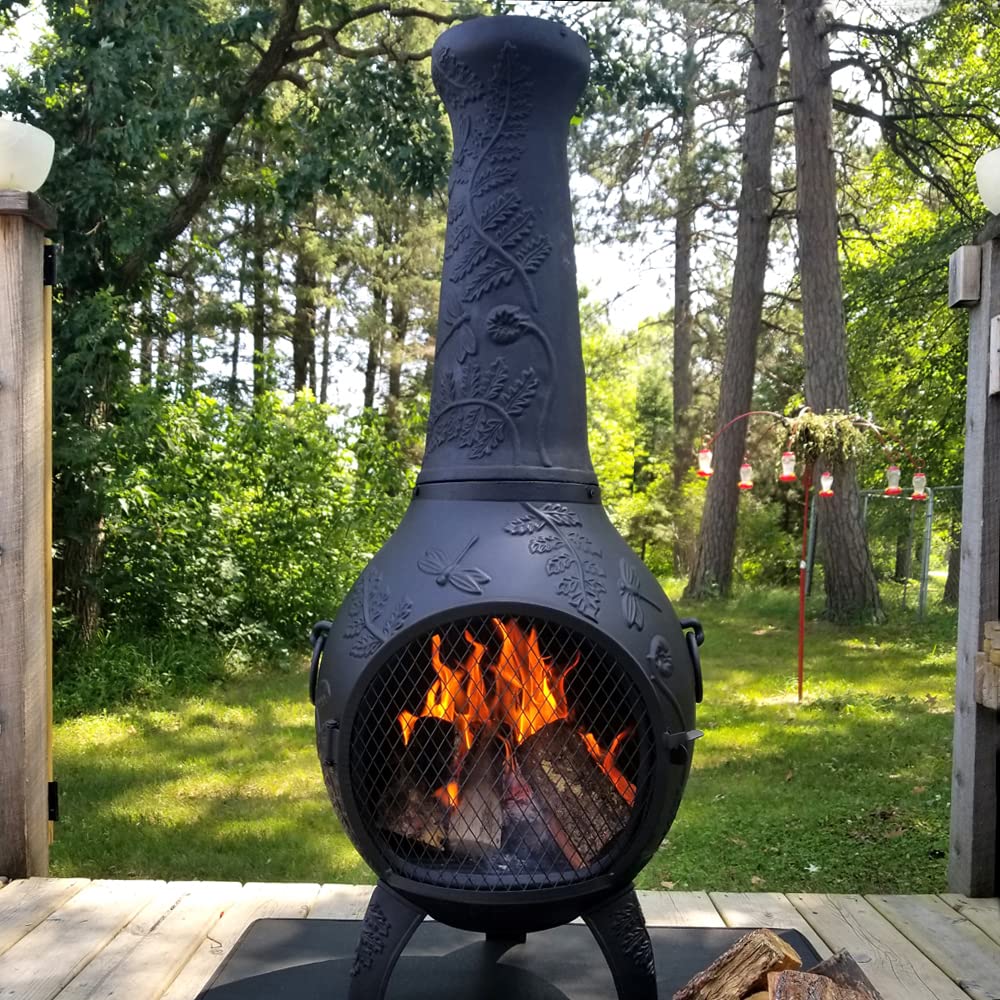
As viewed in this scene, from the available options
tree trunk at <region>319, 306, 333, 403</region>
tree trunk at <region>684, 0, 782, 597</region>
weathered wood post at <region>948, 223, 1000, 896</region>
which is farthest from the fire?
tree trunk at <region>319, 306, 333, 403</region>

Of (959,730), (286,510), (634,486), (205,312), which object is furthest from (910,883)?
(634,486)

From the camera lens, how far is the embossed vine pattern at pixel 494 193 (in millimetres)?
1790

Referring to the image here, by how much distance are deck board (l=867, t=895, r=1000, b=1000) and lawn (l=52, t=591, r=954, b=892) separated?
0.70 meters

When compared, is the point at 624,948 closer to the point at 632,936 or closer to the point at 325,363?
the point at 632,936

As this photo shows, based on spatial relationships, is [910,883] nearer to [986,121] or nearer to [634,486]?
[986,121]

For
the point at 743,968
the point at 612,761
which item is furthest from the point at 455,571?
the point at 743,968

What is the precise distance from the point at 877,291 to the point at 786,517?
5.75 m

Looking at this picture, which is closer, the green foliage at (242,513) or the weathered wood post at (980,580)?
the weathered wood post at (980,580)

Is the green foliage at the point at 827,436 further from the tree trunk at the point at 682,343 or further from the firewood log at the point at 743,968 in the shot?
the tree trunk at the point at 682,343

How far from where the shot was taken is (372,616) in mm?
1658

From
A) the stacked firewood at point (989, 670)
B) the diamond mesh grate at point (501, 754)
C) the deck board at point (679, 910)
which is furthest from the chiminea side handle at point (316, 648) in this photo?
the stacked firewood at point (989, 670)

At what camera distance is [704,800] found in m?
3.69

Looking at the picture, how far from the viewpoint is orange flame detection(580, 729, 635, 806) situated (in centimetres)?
164

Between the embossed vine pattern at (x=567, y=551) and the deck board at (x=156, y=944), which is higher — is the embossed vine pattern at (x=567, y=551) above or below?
above
